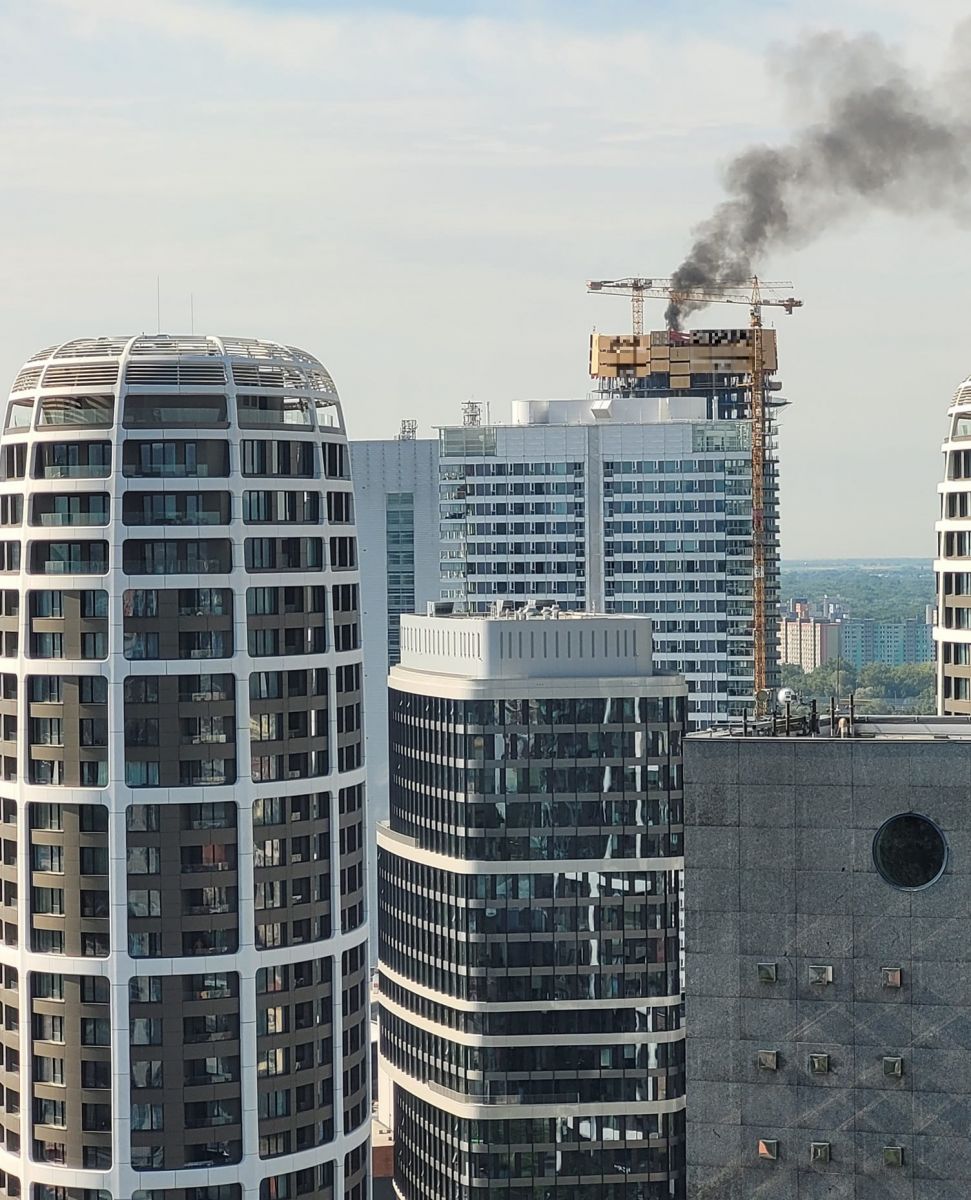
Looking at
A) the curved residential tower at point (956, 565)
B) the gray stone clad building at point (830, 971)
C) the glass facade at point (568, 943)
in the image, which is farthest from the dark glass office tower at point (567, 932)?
the gray stone clad building at point (830, 971)

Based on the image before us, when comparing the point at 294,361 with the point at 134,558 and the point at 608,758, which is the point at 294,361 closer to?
the point at 134,558

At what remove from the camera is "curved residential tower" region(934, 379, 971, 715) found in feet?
580

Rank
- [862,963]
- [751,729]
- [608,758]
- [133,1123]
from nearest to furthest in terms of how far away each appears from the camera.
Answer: [862,963]
[751,729]
[133,1123]
[608,758]

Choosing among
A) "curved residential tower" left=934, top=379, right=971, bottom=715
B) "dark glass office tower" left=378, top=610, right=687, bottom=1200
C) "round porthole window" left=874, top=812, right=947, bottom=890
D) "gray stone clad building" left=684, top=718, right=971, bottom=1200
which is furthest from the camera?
"dark glass office tower" left=378, top=610, right=687, bottom=1200

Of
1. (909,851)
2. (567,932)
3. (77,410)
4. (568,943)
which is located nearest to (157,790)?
(77,410)

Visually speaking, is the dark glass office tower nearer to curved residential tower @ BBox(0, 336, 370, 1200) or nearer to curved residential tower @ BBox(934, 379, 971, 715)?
curved residential tower @ BBox(934, 379, 971, 715)

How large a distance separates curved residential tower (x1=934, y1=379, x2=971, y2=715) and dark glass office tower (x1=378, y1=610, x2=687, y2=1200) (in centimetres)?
2090

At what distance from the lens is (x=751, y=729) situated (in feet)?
352

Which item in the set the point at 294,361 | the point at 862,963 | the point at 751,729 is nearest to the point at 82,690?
the point at 294,361

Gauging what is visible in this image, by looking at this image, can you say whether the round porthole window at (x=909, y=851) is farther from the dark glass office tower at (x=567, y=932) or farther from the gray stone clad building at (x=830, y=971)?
the dark glass office tower at (x=567, y=932)

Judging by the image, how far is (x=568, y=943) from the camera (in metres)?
185

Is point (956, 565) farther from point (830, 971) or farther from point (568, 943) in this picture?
point (830, 971)

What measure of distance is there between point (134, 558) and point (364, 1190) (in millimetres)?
42072

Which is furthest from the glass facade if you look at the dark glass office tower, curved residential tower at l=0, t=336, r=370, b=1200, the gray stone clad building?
the gray stone clad building
